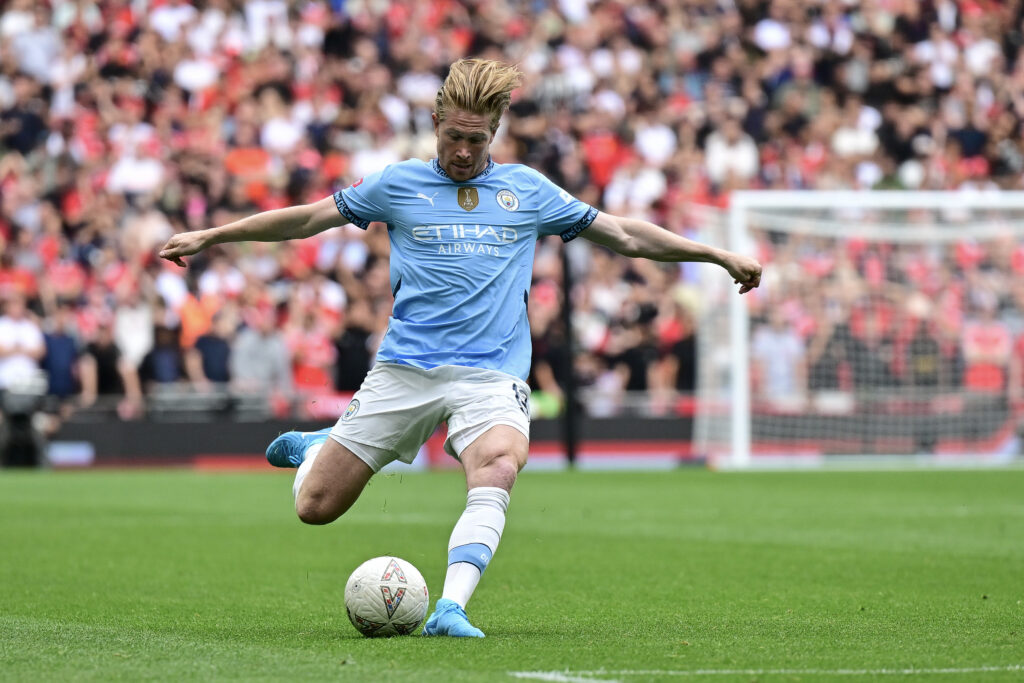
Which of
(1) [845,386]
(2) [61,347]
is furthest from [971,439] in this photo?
(2) [61,347]

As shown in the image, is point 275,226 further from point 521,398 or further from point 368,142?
point 368,142

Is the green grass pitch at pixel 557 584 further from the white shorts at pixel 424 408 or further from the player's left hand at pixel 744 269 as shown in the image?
the player's left hand at pixel 744 269

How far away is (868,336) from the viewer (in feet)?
74.3

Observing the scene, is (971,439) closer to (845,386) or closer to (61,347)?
(845,386)

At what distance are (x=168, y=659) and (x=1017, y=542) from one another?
7.40m

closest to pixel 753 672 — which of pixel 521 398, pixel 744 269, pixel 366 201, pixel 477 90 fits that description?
pixel 521 398

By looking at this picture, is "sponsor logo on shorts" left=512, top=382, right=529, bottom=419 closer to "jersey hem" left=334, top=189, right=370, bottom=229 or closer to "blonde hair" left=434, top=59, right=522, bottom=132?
"jersey hem" left=334, top=189, right=370, bottom=229

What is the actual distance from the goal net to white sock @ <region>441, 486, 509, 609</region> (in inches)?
623

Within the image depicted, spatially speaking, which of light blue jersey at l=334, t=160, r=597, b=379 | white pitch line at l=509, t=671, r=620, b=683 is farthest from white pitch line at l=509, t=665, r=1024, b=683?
light blue jersey at l=334, t=160, r=597, b=379

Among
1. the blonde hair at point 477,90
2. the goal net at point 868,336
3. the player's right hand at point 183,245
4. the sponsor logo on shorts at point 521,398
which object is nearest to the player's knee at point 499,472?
the sponsor logo on shorts at point 521,398

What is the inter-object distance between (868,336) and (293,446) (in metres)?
15.8

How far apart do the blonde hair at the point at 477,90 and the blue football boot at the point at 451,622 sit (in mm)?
1982

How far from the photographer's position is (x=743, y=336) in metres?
22.4

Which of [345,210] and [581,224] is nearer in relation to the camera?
[345,210]
